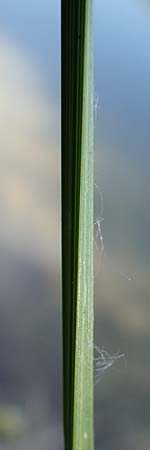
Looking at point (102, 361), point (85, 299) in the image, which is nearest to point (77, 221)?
point (85, 299)

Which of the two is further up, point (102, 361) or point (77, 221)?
point (77, 221)

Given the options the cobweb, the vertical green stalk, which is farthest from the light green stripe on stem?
the cobweb

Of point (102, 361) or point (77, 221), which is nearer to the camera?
point (77, 221)

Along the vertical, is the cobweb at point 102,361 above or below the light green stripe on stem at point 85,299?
below

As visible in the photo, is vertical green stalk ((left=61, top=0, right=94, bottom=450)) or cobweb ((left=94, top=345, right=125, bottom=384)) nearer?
vertical green stalk ((left=61, top=0, right=94, bottom=450))

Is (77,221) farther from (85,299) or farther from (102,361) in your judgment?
(102,361)

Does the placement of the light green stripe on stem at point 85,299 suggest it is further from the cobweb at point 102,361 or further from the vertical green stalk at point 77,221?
the cobweb at point 102,361

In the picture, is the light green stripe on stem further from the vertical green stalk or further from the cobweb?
the cobweb

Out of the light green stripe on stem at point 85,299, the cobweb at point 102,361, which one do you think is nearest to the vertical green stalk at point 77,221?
the light green stripe on stem at point 85,299
